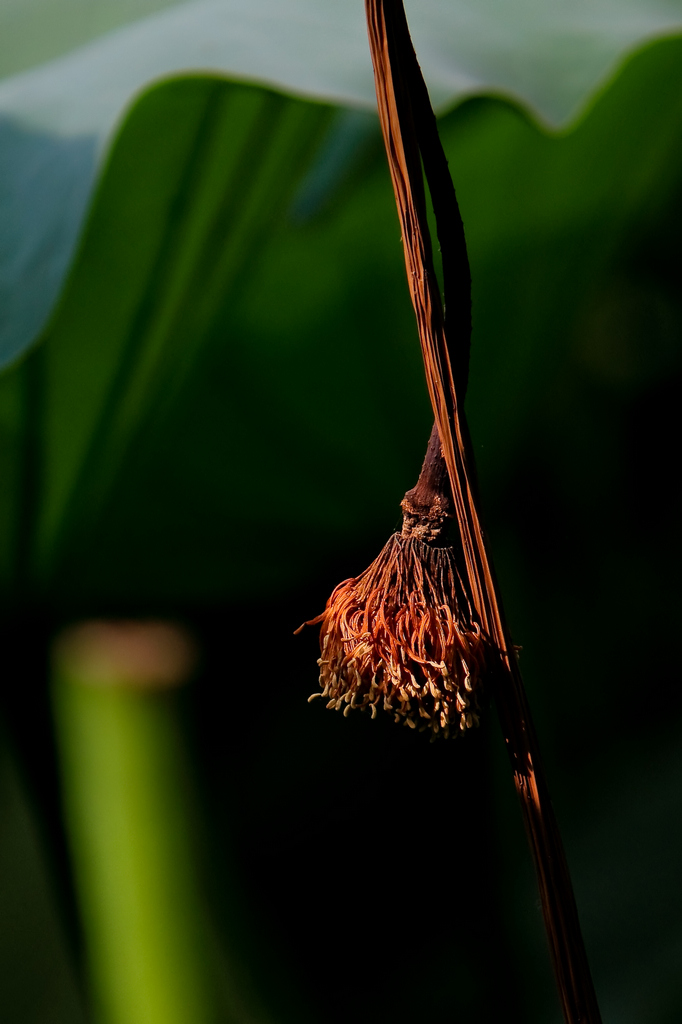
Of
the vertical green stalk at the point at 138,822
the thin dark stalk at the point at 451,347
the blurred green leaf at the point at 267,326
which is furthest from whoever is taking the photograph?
the vertical green stalk at the point at 138,822

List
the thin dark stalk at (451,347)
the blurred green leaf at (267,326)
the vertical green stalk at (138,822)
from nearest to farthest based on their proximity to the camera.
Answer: the thin dark stalk at (451,347), the blurred green leaf at (267,326), the vertical green stalk at (138,822)

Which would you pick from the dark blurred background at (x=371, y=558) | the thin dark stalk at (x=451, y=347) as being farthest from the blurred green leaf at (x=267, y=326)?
the thin dark stalk at (x=451, y=347)

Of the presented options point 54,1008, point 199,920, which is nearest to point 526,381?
point 199,920

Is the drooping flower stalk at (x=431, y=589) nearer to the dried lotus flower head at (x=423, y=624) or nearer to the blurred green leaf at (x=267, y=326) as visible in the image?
the dried lotus flower head at (x=423, y=624)

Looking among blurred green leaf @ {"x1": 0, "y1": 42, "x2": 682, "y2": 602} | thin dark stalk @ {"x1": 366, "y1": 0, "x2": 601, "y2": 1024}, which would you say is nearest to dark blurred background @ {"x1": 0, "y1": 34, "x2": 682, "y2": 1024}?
blurred green leaf @ {"x1": 0, "y1": 42, "x2": 682, "y2": 602}

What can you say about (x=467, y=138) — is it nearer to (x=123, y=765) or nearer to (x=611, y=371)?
(x=611, y=371)

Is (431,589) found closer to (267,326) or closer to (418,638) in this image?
(418,638)

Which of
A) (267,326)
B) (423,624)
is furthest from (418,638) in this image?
(267,326)
